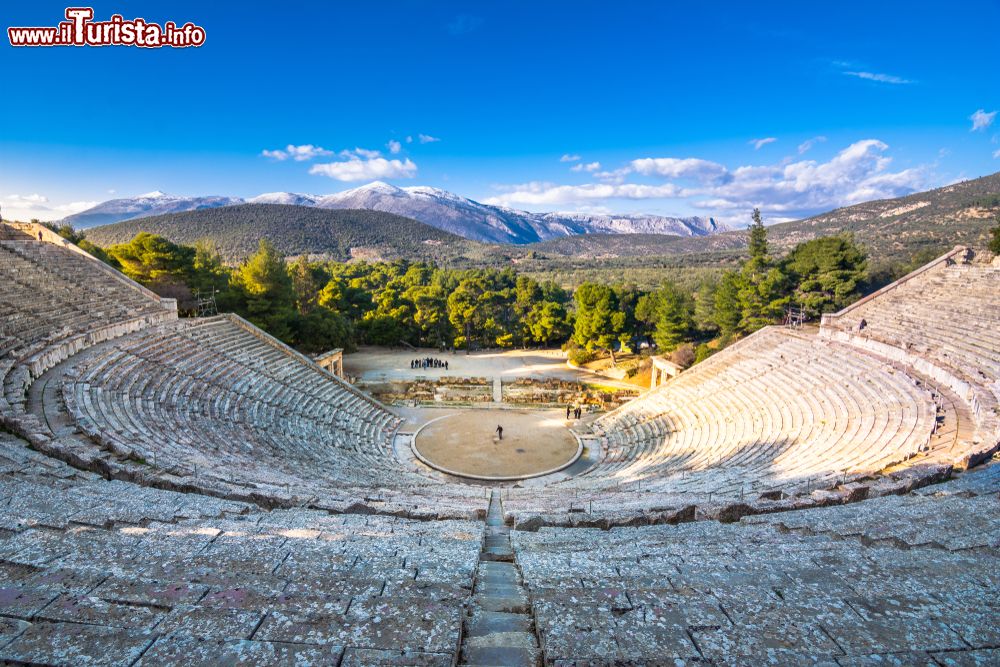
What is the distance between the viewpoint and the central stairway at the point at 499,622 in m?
3.35

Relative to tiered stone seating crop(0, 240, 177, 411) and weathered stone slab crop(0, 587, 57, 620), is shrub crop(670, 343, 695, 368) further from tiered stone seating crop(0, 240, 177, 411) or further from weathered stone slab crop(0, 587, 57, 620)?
weathered stone slab crop(0, 587, 57, 620)

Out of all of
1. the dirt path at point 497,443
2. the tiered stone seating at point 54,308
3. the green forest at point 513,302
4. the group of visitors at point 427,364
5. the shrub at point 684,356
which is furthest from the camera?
the group of visitors at point 427,364

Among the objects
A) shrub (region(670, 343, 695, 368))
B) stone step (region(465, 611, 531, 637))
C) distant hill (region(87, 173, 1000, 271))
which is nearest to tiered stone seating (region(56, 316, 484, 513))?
stone step (region(465, 611, 531, 637))

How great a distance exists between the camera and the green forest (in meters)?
28.1

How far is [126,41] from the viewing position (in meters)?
14.6

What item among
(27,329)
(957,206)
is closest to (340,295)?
(27,329)

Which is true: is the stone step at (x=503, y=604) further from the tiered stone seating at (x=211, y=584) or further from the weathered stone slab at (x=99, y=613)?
the weathered stone slab at (x=99, y=613)

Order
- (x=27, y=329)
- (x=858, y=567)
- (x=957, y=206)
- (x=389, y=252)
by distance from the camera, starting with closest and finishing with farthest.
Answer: (x=858, y=567), (x=27, y=329), (x=957, y=206), (x=389, y=252)

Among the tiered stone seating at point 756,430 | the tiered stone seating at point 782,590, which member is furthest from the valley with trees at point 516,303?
the tiered stone seating at point 782,590

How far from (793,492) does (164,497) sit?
9.51m

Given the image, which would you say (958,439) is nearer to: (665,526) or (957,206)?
(665,526)

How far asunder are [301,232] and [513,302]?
77920 millimetres

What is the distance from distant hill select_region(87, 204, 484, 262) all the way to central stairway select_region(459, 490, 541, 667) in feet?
277

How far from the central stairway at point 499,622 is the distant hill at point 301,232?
84556mm
